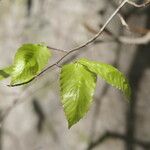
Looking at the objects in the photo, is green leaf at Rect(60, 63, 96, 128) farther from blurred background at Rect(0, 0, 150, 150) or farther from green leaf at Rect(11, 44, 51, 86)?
blurred background at Rect(0, 0, 150, 150)

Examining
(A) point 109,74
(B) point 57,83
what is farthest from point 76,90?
(B) point 57,83

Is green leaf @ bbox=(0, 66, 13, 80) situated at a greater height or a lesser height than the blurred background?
greater

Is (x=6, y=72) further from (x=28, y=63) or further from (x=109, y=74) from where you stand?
(x=109, y=74)

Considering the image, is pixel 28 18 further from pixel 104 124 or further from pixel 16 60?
pixel 16 60

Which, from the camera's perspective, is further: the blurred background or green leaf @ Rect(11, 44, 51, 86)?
the blurred background

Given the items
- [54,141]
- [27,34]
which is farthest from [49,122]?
[27,34]

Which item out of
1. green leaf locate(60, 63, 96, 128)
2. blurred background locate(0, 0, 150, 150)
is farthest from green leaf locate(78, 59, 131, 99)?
blurred background locate(0, 0, 150, 150)
